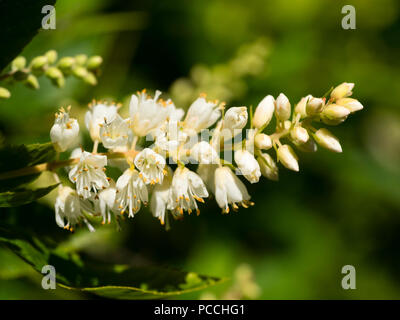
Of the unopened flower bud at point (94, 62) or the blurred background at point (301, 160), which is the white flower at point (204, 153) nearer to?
the unopened flower bud at point (94, 62)

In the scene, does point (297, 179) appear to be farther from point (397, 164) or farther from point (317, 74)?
point (397, 164)

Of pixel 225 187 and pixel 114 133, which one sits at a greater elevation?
pixel 114 133

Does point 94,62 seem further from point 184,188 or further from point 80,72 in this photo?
point 184,188

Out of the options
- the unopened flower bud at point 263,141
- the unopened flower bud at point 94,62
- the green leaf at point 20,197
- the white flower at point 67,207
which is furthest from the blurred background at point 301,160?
the green leaf at point 20,197

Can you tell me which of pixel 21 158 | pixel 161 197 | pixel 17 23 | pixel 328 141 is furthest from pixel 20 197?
pixel 328 141

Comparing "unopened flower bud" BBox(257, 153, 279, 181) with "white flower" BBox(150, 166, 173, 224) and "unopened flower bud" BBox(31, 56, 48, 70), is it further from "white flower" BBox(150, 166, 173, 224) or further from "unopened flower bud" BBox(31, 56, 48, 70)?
"unopened flower bud" BBox(31, 56, 48, 70)

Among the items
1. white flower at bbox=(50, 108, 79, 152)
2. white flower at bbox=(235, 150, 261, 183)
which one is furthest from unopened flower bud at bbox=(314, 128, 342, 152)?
white flower at bbox=(50, 108, 79, 152)
